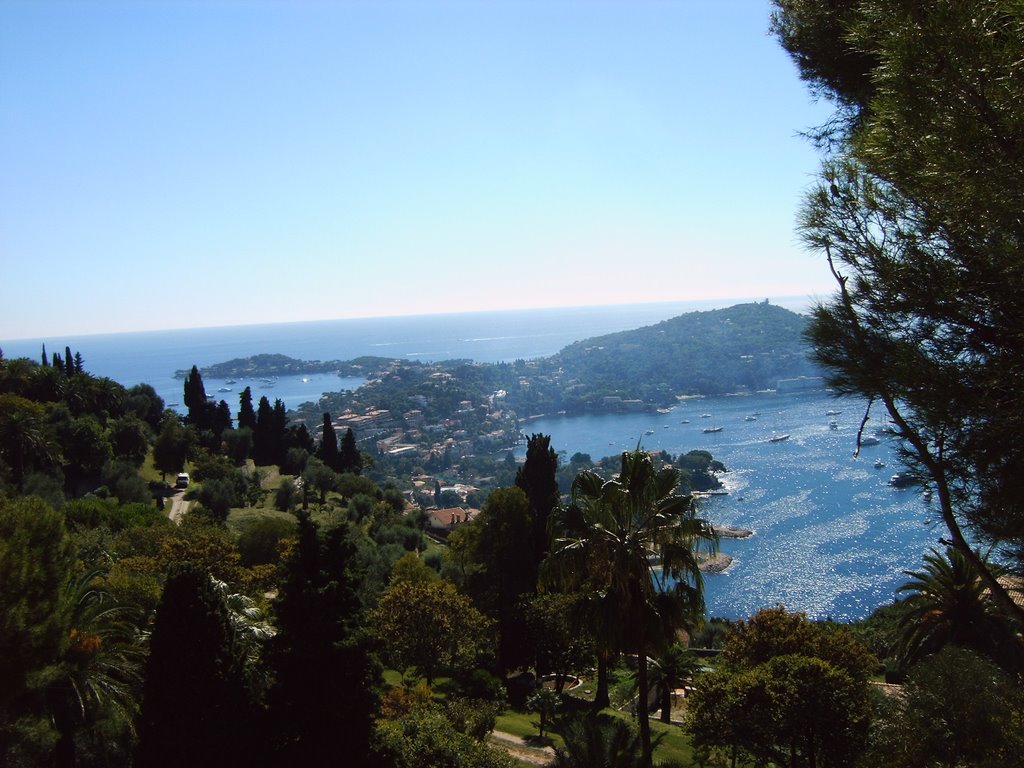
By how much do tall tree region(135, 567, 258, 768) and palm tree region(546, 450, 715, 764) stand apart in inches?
134

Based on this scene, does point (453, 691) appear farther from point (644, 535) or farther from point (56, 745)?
point (644, 535)

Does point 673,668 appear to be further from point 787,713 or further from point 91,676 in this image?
point 91,676

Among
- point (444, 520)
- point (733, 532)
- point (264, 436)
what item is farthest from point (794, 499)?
point (264, 436)

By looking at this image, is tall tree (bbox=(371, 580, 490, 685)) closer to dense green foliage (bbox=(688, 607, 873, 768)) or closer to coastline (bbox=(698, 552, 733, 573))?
dense green foliage (bbox=(688, 607, 873, 768))

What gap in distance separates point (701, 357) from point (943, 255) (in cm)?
12078

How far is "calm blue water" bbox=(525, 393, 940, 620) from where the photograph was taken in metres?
36.7

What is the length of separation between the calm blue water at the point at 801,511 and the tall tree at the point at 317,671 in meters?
5.63

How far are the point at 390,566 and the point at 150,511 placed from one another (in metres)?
8.17

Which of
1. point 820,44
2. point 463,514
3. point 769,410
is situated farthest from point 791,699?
point 769,410

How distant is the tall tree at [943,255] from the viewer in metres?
3.13

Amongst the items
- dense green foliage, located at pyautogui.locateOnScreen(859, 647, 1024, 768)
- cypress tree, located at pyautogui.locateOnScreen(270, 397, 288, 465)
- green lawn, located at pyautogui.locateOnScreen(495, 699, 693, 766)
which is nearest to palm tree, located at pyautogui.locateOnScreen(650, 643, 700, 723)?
green lawn, located at pyautogui.locateOnScreen(495, 699, 693, 766)

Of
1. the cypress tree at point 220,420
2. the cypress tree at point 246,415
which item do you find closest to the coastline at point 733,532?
the cypress tree at point 246,415

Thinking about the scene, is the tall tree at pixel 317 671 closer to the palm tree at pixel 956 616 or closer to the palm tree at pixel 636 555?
the palm tree at pixel 636 555

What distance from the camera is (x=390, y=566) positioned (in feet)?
68.4
